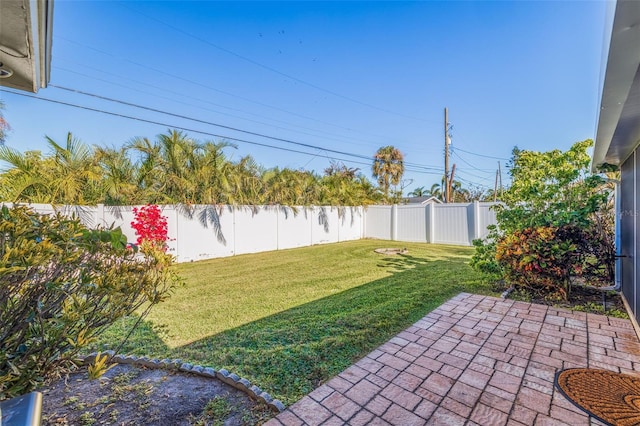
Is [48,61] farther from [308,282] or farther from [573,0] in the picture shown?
[573,0]

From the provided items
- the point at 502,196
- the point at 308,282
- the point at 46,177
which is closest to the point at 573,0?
the point at 502,196

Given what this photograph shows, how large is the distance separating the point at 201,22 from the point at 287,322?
954 cm

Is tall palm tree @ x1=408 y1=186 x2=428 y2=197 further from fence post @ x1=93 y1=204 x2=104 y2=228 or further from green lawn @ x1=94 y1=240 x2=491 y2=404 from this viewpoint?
fence post @ x1=93 y1=204 x2=104 y2=228

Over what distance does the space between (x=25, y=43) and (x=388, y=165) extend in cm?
1920

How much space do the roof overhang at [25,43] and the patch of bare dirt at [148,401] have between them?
2180 mm

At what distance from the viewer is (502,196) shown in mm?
5895

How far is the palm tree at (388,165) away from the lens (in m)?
19.4

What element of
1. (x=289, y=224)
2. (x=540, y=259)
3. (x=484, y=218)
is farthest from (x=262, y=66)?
(x=540, y=259)

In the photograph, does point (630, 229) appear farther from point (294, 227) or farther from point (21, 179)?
point (21, 179)

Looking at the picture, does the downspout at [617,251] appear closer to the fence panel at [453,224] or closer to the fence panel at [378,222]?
the fence panel at [453,224]

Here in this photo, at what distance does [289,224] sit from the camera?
1138 cm

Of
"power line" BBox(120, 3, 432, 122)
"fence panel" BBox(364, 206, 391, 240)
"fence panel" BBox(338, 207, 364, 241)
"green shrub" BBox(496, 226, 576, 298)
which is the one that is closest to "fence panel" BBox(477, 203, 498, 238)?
"fence panel" BBox(364, 206, 391, 240)

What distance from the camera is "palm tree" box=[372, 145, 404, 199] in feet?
63.7

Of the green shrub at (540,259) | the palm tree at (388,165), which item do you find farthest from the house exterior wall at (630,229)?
the palm tree at (388,165)
